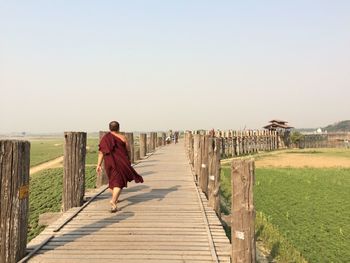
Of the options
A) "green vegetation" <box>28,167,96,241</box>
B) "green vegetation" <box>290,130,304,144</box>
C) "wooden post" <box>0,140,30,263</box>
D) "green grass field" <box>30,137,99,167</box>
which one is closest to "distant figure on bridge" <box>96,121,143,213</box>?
"wooden post" <box>0,140,30,263</box>

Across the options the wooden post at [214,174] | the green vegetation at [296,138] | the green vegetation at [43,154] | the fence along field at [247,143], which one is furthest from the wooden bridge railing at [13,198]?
the green vegetation at [296,138]

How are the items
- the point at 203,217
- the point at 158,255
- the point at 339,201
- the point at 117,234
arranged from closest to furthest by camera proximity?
the point at 158,255
the point at 117,234
the point at 203,217
the point at 339,201

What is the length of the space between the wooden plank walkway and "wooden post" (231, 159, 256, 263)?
0.23 metres

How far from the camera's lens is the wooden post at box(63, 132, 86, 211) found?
643cm

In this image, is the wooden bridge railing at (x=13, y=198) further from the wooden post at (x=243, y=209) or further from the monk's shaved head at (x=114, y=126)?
the wooden post at (x=243, y=209)

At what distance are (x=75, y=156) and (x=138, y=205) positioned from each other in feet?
4.77

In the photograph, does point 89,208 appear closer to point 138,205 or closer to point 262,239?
point 138,205

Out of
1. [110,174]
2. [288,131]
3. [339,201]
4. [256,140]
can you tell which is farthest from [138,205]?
[288,131]

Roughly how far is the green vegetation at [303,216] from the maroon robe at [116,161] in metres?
3.13

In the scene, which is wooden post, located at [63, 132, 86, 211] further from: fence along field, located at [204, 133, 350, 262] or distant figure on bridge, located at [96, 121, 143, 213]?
fence along field, located at [204, 133, 350, 262]

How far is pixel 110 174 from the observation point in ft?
20.8

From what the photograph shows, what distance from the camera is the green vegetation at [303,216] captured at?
6.96m

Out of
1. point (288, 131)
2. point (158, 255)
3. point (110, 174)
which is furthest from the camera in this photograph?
point (288, 131)

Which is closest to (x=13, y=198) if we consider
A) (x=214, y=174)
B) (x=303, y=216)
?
(x=214, y=174)
